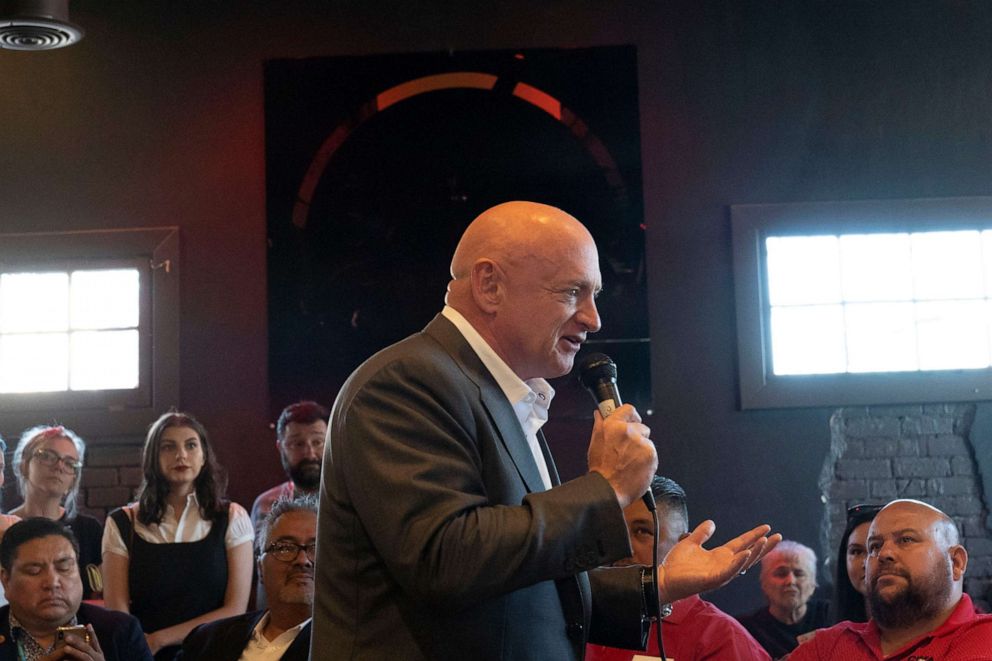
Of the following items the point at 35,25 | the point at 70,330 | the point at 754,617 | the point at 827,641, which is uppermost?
the point at 35,25

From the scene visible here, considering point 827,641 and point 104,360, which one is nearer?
point 827,641

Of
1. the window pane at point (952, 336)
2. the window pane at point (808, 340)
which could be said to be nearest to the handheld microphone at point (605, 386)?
the window pane at point (808, 340)

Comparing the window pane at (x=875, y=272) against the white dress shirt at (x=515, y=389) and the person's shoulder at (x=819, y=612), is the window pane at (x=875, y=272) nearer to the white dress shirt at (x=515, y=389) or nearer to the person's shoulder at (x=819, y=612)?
the person's shoulder at (x=819, y=612)

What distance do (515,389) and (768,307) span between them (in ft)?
12.1

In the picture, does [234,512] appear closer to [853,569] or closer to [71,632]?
[71,632]

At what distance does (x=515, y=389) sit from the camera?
1846mm

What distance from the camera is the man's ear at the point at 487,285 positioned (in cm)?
183

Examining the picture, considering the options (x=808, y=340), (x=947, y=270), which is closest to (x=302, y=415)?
(x=808, y=340)

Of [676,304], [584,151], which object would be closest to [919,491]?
[676,304]

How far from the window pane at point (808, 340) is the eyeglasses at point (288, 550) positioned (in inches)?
103

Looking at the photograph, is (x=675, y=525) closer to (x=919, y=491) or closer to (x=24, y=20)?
(x=919, y=491)

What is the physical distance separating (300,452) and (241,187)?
1.48 meters

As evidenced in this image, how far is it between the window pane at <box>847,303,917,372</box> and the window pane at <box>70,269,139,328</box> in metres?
3.20

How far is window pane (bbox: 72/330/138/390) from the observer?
5383mm
